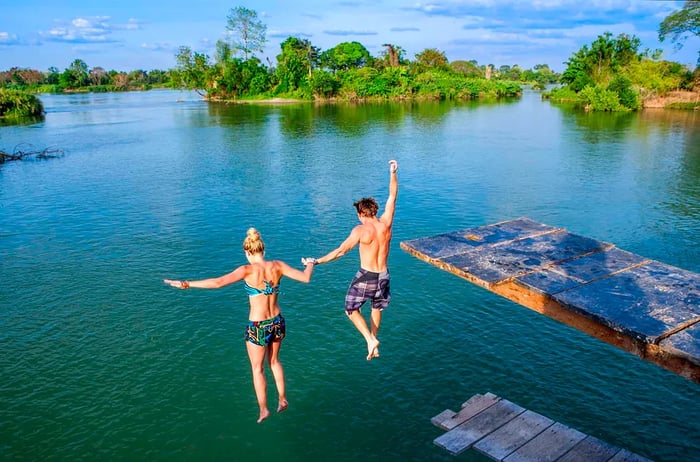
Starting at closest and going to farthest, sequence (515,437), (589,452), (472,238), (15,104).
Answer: (589,452)
(515,437)
(472,238)
(15,104)

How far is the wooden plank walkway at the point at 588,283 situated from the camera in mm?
6465

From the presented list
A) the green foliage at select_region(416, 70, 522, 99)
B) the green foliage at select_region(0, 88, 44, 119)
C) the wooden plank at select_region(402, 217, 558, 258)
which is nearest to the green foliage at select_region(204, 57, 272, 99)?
the green foliage at select_region(416, 70, 522, 99)

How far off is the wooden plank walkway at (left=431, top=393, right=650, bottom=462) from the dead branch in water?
43.8 metres

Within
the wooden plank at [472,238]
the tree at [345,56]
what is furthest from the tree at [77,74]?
the wooden plank at [472,238]

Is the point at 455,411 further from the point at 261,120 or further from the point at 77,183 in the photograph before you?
the point at 261,120

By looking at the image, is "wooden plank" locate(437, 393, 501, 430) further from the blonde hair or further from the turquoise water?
the blonde hair

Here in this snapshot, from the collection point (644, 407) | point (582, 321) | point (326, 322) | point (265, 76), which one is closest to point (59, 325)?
point (326, 322)

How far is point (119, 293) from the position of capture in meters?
17.1

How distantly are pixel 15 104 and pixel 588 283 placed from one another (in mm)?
83149

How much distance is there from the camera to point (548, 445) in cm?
859

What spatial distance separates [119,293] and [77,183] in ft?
66.2

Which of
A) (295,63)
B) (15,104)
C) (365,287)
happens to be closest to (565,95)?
(295,63)

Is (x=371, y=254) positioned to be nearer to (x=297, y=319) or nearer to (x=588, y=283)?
(x=588, y=283)

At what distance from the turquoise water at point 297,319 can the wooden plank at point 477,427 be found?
0.88 metres
